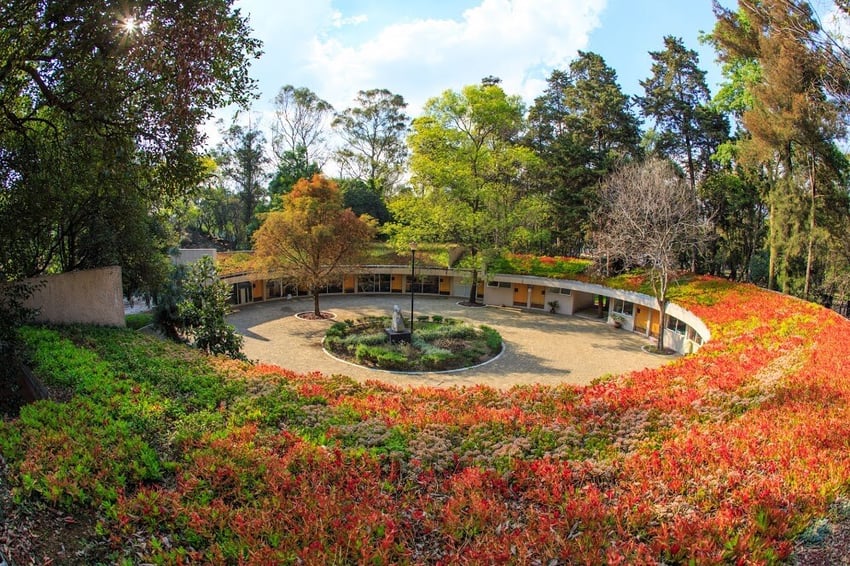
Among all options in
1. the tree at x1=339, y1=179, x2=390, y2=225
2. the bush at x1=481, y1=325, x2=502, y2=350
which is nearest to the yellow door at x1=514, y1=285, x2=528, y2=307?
the bush at x1=481, y1=325, x2=502, y2=350

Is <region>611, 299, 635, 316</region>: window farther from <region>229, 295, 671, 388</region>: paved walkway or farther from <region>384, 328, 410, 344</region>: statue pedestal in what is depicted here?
<region>384, 328, 410, 344</region>: statue pedestal

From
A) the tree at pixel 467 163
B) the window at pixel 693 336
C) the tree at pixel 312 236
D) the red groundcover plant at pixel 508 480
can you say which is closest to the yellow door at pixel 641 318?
the window at pixel 693 336

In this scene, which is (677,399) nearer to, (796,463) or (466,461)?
(796,463)

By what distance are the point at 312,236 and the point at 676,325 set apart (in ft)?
56.8

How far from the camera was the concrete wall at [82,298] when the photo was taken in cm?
1249

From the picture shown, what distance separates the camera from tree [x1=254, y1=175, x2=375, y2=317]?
75.6 ft

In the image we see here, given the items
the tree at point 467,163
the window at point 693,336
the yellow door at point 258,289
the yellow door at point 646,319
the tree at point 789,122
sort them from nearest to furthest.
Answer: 1. the tree at point 789,122
2. the window at point 693,336
3. the yellow door at point 646,319
4. the tree at point 467,163
5. the yellow door at point 258,289

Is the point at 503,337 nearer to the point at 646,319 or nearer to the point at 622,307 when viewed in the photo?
the point at 646,319

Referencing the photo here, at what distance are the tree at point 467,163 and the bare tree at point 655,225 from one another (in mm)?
6638

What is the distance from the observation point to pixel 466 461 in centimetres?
539

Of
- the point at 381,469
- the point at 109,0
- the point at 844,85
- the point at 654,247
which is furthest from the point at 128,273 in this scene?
the point at 844,85

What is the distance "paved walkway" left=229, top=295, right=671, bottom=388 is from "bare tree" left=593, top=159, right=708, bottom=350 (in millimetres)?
2926

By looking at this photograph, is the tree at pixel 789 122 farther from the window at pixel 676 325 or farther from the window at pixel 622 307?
the window at pixel 622 307

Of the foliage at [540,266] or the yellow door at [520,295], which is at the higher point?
the foliage at [540,266]
